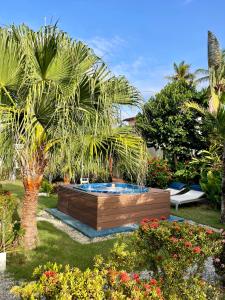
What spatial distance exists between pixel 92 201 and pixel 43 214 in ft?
9.04

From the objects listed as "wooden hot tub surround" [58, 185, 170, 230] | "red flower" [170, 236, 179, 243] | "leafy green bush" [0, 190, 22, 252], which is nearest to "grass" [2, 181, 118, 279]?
"leafy green bush" [0, 190, 22, 252]

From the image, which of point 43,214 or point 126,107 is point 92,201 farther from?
point 126,107

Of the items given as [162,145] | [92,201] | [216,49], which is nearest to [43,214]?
[92,201]

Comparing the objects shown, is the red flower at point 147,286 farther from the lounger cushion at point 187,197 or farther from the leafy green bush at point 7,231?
the lounger cushion at point 187,197

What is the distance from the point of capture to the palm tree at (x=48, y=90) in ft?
16.6

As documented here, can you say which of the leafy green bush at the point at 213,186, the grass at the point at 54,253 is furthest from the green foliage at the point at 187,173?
the grass at the point at 54,253

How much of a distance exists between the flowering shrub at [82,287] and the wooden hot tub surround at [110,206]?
5770 mm

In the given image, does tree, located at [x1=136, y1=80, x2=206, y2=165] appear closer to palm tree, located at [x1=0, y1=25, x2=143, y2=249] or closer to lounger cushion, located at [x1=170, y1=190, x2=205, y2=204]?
lounger cushion, located at [x1=170, y1=190, x2=205, y2=204]

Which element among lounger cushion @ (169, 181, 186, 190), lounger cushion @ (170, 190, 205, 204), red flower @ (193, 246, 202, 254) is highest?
red flower @ (193, 246, 202, 254)

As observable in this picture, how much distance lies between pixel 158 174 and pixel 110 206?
261 inches

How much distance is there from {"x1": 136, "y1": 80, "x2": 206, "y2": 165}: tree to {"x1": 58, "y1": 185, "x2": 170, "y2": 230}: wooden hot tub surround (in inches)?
238

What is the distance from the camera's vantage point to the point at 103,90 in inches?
209

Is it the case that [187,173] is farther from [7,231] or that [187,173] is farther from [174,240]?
[174,240]

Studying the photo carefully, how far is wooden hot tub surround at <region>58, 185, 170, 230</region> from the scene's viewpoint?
8727 mm
